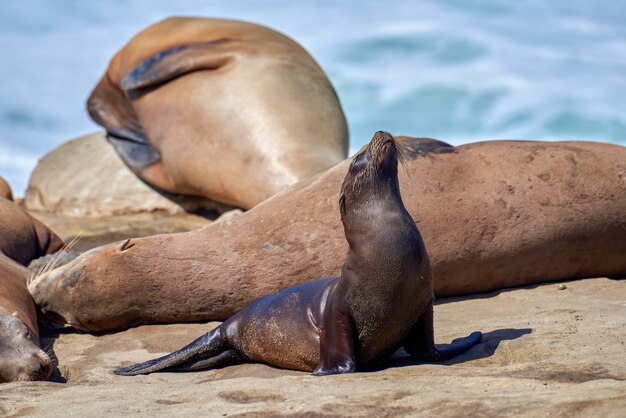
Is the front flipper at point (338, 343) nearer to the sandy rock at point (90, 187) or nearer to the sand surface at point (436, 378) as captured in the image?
the sand surface at point (436, 378)

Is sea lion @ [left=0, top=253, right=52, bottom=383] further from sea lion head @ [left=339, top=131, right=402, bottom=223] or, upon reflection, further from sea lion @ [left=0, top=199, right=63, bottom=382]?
sea lion head @ [left=339, top=131, right=402, bottom=223]

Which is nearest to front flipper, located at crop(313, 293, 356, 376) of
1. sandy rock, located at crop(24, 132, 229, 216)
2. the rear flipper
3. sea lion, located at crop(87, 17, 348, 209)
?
the rear flipper

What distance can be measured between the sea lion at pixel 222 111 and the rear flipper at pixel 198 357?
318cm

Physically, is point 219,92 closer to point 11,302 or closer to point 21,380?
point 11,302

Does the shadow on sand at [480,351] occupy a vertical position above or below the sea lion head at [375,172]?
below

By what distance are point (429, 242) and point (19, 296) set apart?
2.24 metres

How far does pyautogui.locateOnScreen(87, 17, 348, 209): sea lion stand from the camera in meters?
8.84

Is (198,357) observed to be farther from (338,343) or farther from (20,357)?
(338,343)

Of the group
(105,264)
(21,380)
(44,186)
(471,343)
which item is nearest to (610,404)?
(471,343)

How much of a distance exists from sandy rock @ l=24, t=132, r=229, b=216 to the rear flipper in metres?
4.48

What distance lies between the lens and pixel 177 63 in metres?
9.68

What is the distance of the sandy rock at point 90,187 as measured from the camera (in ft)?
32.5

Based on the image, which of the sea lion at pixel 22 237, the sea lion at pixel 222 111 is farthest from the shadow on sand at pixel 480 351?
the sea lion at pixel 222 111

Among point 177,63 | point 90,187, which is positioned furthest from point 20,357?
point 90,187
